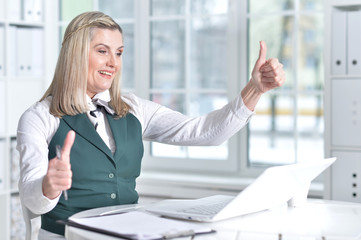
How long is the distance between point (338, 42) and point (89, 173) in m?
1.60

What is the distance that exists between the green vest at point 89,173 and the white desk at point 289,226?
24 centimetres

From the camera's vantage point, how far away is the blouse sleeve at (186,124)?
2.33 m

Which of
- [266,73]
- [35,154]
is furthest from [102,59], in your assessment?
[266,73]

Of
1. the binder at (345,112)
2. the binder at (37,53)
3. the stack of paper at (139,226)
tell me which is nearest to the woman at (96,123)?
the stack of paper at (139,226)

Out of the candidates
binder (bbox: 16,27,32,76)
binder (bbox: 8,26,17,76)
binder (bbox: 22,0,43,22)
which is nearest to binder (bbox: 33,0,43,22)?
binder (bbox: 22,0,43,22)

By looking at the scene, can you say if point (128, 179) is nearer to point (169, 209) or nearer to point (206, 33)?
A: point (169, 209)

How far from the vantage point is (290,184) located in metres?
1.72

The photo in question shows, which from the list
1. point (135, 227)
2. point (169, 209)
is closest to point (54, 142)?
point (169, 209)

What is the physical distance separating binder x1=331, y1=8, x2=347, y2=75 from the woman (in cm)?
97

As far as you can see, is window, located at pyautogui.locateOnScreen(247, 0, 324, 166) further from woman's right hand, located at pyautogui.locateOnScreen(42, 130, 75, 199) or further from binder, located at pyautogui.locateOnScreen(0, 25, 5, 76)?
woman's right hand, located at pyautogui.locateOnScreen(42, 130, 75, 199)

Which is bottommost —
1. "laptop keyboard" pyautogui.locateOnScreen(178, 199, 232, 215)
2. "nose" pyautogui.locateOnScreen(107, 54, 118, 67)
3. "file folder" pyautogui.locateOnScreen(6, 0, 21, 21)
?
"laptop keyboard" pyautogui.locateOnScreen(178, 199, 232, 215)

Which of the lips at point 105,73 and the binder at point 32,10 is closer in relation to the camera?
the lips at point 105,73

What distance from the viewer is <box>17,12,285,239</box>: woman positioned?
2072 millimetres

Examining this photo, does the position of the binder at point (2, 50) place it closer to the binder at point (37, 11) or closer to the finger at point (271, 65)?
the binder at point (37, 11)
